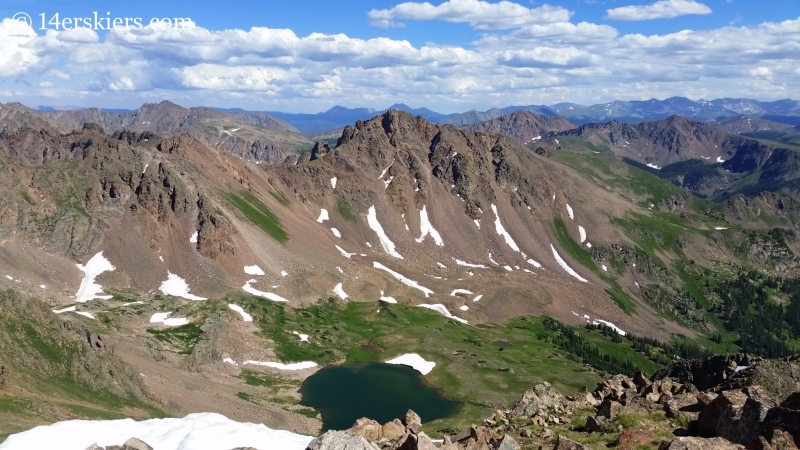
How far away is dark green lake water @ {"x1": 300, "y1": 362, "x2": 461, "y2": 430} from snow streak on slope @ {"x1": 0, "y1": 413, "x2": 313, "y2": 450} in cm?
5892

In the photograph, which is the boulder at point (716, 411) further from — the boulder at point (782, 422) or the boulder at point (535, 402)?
the boulder at point (535, 402)

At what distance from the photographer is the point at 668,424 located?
3456cm

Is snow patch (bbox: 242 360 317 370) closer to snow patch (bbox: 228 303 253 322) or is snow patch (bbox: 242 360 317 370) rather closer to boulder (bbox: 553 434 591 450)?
snow patch (bbox: 228 303 253 322)

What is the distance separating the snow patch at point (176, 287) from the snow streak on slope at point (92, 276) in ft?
53.2

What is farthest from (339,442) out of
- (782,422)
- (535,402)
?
(535,402)

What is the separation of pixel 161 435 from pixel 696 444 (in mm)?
43721

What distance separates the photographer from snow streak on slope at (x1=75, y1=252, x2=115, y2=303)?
160125 millimetres

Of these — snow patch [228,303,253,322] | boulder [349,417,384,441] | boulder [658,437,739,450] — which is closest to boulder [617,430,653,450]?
boulder [658,437,739,450]

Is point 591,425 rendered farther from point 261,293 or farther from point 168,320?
point 261,293

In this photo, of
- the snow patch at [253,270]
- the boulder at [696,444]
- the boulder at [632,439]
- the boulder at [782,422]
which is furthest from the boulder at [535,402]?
the snow patch at [253,270]

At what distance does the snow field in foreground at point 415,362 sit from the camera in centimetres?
14975

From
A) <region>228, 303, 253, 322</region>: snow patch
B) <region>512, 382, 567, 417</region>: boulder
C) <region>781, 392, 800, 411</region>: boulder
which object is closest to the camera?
<region>781, 392, 800, 411</region>: boulder

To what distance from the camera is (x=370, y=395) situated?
427 ft

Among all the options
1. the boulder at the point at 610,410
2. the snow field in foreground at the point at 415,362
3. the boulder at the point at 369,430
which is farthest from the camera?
the snow field in foreground at the point at 415,362
